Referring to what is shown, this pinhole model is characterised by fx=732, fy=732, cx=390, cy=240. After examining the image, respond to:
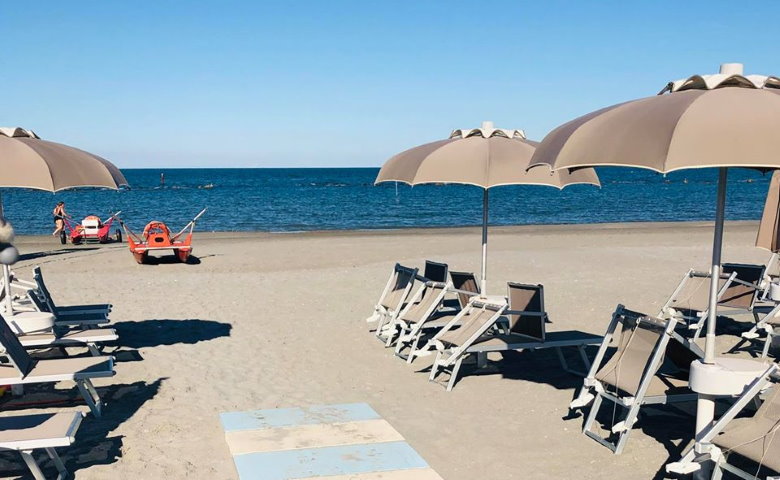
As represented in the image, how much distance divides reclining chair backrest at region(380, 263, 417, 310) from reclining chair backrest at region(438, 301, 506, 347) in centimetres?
144

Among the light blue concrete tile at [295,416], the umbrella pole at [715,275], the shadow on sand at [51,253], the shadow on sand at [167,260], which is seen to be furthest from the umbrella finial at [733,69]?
the shadow on sand at [51,253]

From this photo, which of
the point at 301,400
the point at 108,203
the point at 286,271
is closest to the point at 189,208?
the point at 108,203

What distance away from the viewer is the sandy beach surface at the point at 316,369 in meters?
5.03

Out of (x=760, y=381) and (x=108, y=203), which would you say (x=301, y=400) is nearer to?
(x=760, y=381)

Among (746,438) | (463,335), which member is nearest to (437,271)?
(463,335)

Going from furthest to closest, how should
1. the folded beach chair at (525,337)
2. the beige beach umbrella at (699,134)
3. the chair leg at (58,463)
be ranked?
the folded beach chair at (525,337)
the chair leg at (58,463)
the beige beach umbrella at (699,134)

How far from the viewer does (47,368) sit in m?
5.46

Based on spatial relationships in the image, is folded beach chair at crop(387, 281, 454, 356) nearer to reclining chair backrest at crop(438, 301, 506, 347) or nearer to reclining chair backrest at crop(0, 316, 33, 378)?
reclining chair backrest at crop(438, 301, 506, 347)

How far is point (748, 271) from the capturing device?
8586mm

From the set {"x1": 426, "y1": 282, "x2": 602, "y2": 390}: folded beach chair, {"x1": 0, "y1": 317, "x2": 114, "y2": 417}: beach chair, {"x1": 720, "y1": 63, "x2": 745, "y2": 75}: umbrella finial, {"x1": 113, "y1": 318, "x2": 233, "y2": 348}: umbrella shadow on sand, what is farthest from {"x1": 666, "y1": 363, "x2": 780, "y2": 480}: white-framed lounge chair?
{"x1": 113, "y1": 318, "x2": 233, "y2": 348}: umbrella shadow on sand

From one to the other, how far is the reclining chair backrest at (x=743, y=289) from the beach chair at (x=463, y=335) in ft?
10.5

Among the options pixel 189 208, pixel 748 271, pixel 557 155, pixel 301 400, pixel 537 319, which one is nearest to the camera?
pixel 557 155

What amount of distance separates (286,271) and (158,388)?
7459 millimetres

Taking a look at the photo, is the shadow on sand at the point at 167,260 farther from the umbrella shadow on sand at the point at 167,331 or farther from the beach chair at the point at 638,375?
the beach chair at the point at 638,375
